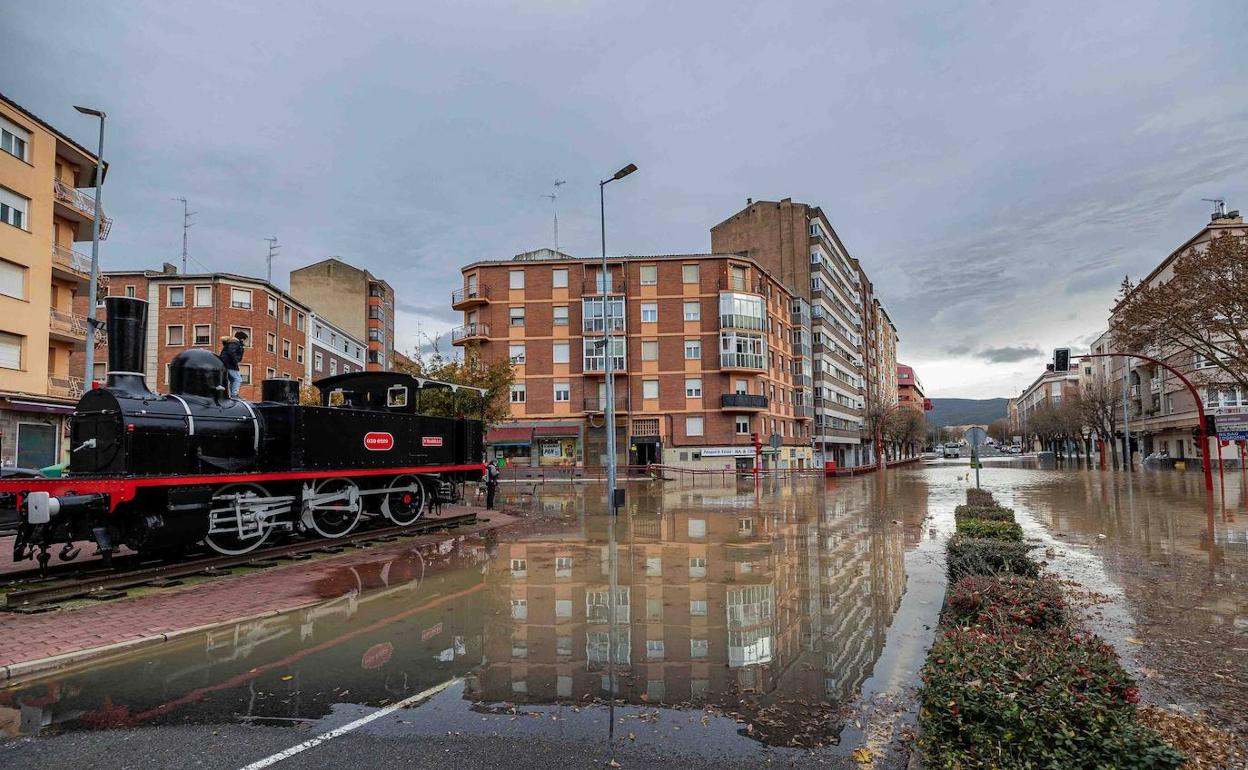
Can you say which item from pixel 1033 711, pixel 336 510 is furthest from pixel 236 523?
pixel 1033 711

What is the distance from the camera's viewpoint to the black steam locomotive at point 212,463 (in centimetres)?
875

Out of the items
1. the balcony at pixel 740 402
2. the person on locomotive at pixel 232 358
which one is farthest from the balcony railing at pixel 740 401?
the person on locomotive at pixel 232 358

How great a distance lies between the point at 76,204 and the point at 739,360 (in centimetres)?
3492

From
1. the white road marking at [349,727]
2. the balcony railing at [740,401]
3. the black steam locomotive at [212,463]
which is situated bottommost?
the white road marking at [349,727]

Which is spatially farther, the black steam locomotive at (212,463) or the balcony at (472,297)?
the balcony at (472,297)

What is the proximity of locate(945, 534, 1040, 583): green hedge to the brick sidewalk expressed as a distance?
7.33m

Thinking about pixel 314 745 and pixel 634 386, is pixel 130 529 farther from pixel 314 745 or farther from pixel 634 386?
pixel 634 386

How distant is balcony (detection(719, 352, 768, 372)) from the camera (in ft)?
145

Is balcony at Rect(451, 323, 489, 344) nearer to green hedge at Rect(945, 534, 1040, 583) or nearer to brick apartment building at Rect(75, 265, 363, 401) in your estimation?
brick apartment building at Rect(75, 265, 363, 401)

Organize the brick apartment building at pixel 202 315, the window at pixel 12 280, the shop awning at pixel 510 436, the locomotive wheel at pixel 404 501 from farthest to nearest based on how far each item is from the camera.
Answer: the shop awning at pixel 510 436 → the brick apartment building at pixel 202 315 → the window at pixel 12 280 → the locomotive wheel at pixel 404 501

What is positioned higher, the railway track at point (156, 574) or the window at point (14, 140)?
the window at point (14, 140)

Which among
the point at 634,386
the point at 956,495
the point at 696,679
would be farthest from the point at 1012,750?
the point at 634,386

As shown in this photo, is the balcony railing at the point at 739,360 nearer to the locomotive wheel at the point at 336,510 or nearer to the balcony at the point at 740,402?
the balcony at the point at 740,402

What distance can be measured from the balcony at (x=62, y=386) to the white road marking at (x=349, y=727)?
88.6 feet
